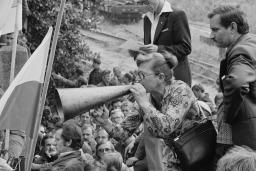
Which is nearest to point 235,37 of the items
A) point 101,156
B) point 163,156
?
point 163,156

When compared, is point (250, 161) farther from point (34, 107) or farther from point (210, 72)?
point (210, 72)

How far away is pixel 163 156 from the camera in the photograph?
6.07 meters

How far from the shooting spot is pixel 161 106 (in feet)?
19.8

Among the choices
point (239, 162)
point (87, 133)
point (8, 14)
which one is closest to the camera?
point (239, 162)

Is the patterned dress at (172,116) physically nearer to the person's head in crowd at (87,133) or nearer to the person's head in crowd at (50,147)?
the person's head in crowd at (50,147)

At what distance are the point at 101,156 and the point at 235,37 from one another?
3004mm

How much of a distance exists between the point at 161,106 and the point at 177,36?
4.89 ft

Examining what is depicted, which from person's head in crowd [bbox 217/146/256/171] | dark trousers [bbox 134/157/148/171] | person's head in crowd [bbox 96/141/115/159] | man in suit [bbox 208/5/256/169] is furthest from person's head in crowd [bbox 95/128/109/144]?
person's head in crowd [bbox 217/146/256/171]

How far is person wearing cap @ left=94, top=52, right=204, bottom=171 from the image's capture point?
5770 mm

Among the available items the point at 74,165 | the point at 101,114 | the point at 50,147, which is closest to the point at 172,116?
the point at 74,165

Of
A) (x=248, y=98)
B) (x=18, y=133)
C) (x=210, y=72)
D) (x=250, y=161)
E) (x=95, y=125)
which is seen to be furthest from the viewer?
(x=210, y=72)

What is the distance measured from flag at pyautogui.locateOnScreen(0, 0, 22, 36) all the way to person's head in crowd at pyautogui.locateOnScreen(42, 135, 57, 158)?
1.39 meters

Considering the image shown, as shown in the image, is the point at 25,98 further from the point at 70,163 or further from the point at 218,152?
the point at 218,152

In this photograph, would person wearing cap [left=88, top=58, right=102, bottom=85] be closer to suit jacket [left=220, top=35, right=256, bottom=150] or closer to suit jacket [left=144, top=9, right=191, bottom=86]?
suit jacket [left=144, top=9, right=191, bottom=86]
